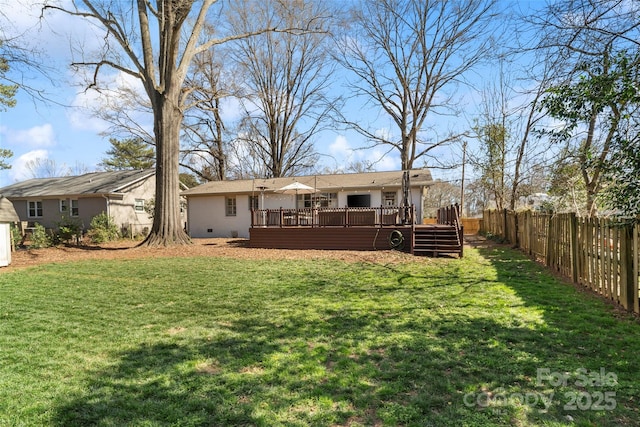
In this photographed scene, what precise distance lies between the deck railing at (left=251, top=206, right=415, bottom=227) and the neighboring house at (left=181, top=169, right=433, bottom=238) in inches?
96.8

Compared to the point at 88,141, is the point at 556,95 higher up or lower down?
lower down

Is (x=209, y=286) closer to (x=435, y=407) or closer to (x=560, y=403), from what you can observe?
(x=435, y=407)

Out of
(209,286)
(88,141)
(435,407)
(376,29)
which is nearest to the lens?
(435,407)

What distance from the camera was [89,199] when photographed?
67.1ft

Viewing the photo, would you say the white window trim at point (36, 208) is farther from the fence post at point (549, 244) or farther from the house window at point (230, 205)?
the fence post at point (549, 244)

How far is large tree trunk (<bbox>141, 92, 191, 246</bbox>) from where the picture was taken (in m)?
13.6

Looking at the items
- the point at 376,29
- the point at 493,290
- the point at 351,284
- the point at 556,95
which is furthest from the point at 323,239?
the point at 376,29

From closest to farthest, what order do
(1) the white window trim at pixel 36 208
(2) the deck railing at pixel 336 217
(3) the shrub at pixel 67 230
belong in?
(2) the deck railing at pixel 336 217 → (3) the shrub at pixel 67 230 → (1) the white window trim at pixel 36 208

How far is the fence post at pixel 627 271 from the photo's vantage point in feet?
16.2

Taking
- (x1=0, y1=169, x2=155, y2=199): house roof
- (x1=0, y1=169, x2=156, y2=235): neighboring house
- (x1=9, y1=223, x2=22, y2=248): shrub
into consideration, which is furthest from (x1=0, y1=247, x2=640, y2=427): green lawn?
(x1=0, y1=169, x2=155, y2=199): house roof

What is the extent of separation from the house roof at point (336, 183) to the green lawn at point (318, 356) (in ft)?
35.3

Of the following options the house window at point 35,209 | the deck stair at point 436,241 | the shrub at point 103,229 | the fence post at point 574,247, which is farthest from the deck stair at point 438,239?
the house window at point 35,209

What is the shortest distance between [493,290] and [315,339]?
4.21 m

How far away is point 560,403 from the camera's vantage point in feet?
8.74
